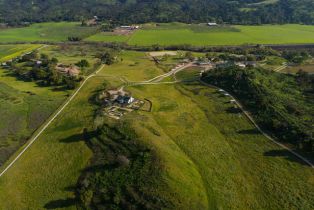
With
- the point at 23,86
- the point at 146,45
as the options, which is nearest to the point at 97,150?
the point at 23,86

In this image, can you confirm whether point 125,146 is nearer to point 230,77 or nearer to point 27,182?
point 27,182

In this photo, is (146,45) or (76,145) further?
(146,45)

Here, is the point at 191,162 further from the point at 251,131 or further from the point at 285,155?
the point at 251,131

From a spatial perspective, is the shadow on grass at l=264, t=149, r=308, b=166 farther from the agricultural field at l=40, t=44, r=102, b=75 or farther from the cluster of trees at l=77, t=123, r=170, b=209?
the agricultural field at l=40, t=44, r=102, b=75

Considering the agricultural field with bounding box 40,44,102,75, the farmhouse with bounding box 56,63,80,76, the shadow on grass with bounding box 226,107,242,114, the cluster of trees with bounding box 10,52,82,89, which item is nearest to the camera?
the shadow on grass with bounding box 226,107,242,114

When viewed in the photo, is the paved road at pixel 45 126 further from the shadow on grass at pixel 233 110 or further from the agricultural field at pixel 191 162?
the shadow on grass at pixel 233 110

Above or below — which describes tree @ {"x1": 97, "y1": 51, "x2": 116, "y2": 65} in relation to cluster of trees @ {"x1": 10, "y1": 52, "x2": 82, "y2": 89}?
above

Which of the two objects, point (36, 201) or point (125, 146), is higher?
point (125, 146)

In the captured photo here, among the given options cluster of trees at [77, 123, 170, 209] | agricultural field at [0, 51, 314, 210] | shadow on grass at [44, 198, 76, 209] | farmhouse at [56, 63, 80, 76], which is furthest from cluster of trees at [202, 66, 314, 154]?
farmhouse at [56, 63, 80, 76]

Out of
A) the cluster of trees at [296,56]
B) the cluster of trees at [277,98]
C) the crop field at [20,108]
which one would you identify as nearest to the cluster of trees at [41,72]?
the crop field at [20,108]
